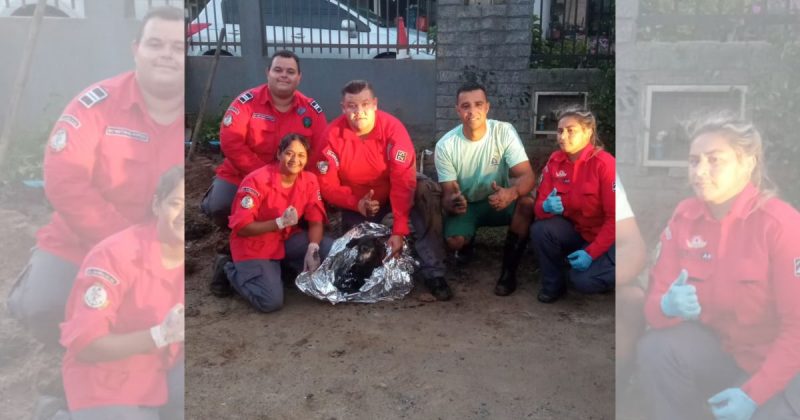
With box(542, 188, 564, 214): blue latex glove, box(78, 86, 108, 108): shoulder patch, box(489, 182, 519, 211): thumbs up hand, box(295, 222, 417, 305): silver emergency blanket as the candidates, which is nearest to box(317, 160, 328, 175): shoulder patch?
box(295, 222, 417, 305): silver emergency blanket

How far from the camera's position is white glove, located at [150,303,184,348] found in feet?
6.26

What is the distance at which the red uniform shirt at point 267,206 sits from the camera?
363 centimetres

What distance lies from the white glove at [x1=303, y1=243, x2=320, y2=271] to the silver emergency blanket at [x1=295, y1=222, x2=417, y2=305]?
0.13ft

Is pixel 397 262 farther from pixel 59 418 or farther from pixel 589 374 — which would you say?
pixel 59 418

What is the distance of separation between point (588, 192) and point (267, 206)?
1.56m

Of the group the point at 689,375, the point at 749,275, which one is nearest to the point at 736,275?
the point at 749,275

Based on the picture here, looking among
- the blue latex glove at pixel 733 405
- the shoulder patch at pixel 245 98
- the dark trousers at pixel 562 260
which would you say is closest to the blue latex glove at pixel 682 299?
the blue latex glove at pixel 733 405

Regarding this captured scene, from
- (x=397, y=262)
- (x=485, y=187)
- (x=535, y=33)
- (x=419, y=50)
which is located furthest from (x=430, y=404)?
(x=419, y=50)

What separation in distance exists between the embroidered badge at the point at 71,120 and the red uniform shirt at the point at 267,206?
5.83ft

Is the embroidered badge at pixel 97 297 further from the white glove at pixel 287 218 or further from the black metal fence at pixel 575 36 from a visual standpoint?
the black metal fence at pixel 575 36

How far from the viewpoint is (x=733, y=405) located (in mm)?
2027

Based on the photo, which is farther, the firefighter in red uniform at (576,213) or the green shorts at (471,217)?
the green shorts at (471,217)

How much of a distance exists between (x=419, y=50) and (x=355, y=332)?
172 inches

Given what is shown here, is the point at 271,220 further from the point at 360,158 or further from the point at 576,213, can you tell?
the point at 576,213
